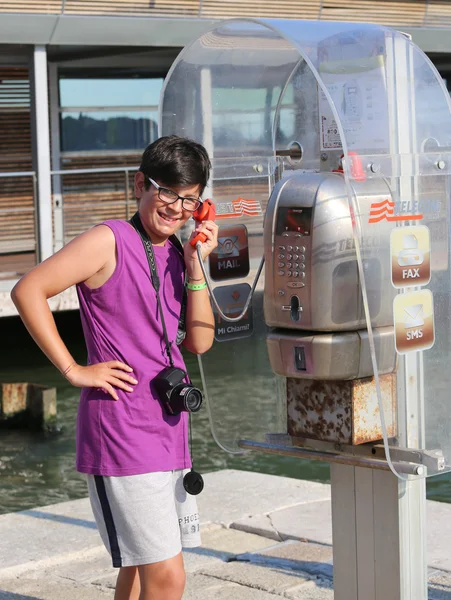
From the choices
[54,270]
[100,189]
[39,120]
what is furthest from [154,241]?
[100,189]

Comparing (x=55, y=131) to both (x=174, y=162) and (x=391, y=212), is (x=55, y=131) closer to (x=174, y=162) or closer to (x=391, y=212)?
(x=391, y=212)

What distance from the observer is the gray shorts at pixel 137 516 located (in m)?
3.25

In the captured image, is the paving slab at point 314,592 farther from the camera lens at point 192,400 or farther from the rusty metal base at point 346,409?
the camera lens at point 192,400

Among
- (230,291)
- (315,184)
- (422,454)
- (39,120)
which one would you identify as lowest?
(422,454)

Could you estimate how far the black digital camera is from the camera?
10.7 feet

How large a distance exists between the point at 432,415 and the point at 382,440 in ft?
0.62

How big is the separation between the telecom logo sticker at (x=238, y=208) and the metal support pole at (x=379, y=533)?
1.19 m

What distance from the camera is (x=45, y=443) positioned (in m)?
9.53

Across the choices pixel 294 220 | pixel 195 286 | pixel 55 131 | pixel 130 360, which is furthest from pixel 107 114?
pixel 130 360

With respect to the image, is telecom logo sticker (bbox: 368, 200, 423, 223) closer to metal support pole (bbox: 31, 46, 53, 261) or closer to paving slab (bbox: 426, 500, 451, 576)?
paving slab (bbox: 426, 500, 451, 576)

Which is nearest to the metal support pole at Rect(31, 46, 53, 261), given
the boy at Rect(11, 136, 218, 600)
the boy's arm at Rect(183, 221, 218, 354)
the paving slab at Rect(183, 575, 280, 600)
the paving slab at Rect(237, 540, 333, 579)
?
the paving slab at Rect(237, 540, 333, 579)

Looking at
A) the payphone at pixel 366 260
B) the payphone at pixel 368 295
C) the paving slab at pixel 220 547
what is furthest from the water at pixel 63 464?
the payphone at pixel 366 260

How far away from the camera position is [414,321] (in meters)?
3.64

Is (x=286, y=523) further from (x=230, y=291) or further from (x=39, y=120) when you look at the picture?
(x=39, y=120)
